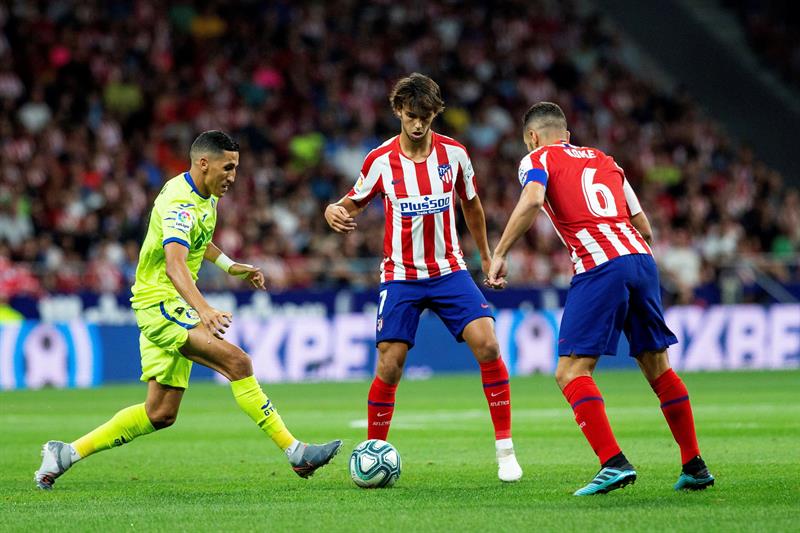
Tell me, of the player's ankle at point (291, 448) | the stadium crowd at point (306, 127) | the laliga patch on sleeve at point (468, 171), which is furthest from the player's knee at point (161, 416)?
the stadium crowd at point (306, 127)

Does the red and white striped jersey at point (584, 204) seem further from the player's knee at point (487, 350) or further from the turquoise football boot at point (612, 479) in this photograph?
the turquoise football boot at point (612, 479)

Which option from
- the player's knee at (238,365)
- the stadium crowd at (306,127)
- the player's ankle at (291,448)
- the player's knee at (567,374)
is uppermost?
the stadium crowd at (306,127)

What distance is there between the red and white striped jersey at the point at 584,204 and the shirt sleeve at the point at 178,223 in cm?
206

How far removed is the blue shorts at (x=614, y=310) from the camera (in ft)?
25.1

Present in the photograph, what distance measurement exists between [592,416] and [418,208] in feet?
6.20

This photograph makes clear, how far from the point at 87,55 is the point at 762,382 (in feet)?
43.0

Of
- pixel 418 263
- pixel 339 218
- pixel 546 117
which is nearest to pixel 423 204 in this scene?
pixel 418 263

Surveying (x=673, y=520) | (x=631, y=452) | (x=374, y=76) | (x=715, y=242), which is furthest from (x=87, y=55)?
(x=673, y=520)

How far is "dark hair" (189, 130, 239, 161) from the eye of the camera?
A: 339 inches

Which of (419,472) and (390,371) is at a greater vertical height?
(390,371)

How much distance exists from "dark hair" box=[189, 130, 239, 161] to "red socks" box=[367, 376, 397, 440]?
1.75 metres

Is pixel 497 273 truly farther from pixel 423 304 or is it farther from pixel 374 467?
pixel 374 467

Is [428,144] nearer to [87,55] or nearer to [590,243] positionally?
[590,243]

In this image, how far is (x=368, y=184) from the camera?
8828 millimetres
